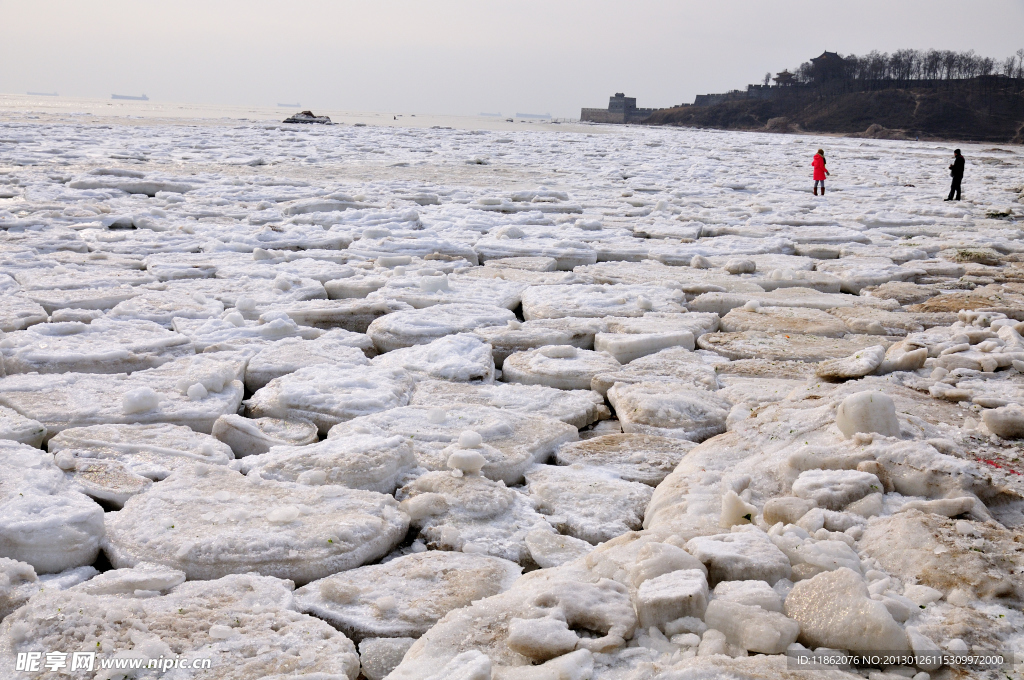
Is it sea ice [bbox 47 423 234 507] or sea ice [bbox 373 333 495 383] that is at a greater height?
sea ice [bbox 373 333 495 383]

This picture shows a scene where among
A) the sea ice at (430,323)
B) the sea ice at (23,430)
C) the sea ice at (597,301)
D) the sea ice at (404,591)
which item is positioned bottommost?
the sea ice at (404,591)

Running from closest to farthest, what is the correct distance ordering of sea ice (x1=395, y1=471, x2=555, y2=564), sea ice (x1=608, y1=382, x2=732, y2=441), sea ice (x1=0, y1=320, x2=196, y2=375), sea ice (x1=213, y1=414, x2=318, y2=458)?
sea ice (x1=395, y1=471, x2=555, y2=564), sea ice (x1=213, y1=414, x2=318, y2=458), sea ice (x1=608, y1=382, x2=732, y2=441), sea ice (x1=0, y1=320, x2=196, y2=375)

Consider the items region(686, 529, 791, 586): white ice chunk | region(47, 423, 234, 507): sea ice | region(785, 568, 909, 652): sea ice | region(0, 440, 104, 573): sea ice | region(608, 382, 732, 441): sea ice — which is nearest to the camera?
region(785, 568, 909, 652): sea ice

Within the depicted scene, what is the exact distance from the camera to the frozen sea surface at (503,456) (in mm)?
1156

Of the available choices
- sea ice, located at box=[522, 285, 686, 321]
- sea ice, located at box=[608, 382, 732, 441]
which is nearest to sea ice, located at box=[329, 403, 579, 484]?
sea ice, located at box=[608, 382, 732, 441]

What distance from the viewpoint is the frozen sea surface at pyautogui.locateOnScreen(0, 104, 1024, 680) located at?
3.79ft

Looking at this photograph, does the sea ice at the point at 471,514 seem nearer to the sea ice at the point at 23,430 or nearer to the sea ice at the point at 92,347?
the sea ice at the point at 23,430

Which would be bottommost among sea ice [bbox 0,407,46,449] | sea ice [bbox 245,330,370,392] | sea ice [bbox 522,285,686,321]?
sea ice [bbox 0,407,46,449]

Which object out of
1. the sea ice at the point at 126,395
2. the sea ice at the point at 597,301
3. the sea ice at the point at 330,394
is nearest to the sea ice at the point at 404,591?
the sea ice at the point at 330,394

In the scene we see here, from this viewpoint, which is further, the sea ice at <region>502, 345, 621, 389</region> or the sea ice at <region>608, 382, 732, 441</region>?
the sea ice at <region>502, 345, 621, 389</region>

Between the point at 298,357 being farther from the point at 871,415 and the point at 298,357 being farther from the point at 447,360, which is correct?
the point at 871,415

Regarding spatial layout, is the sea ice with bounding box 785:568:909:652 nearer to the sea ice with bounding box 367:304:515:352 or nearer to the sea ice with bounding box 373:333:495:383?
the sea ice with bounding box 373:333:495:383

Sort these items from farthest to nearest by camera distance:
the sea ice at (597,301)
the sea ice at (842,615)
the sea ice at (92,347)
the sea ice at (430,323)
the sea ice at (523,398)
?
the sea ice at (597,301) → the sea ice at (430,323) → the sea ice at (92,347) → the sea ice at (523,398) → the sea ice at (842,615)

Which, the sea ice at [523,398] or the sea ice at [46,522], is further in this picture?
the sea ice at [523,398]
